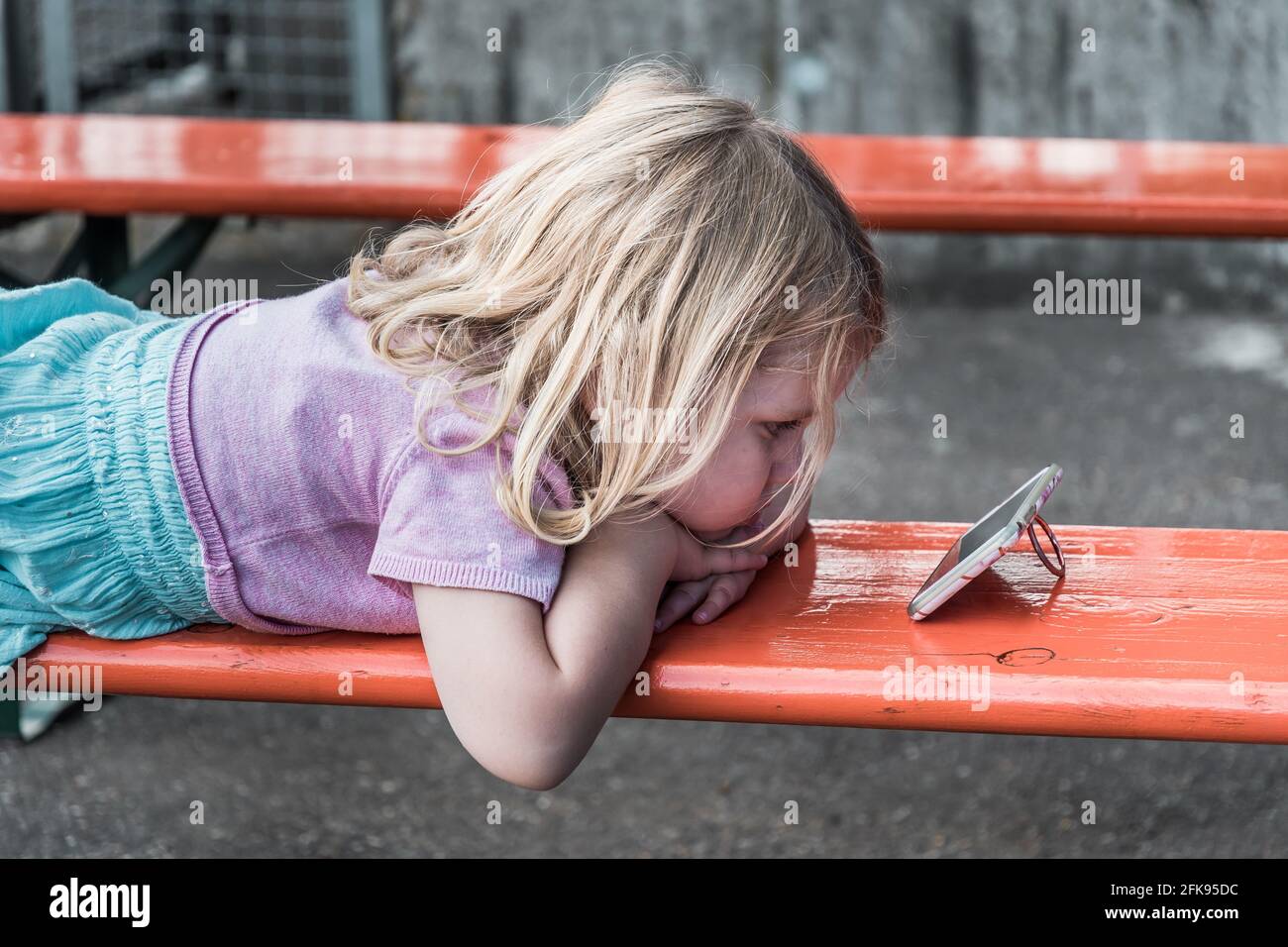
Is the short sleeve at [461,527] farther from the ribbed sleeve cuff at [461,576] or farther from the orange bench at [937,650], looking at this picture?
the orange bench at [937,650]

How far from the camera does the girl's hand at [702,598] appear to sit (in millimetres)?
1470

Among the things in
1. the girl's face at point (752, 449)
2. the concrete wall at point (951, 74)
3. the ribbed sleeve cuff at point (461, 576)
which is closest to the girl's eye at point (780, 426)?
the girl's face at point (752, 449)

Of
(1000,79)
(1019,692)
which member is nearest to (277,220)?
(1000,79)

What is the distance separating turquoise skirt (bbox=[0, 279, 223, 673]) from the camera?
4.63 feet

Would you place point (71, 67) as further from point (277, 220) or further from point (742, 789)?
point (742, 789)

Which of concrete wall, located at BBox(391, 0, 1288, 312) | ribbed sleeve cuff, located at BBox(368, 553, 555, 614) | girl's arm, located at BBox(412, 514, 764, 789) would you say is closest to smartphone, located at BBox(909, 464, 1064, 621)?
girl's arm, located at BBox(412, 514, 764, 789)

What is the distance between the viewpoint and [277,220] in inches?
229

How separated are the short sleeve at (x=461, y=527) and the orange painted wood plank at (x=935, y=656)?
7.1 inches

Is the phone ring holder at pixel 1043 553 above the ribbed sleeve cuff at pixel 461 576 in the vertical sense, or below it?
below

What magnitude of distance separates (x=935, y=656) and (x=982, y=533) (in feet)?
0.61

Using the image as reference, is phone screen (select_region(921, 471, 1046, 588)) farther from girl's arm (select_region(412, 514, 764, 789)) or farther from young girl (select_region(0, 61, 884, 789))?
girl's arm (select_region(412, 514, 764, 789))

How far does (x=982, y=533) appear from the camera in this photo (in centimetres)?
151

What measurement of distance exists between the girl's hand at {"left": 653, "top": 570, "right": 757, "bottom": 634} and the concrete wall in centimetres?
397
